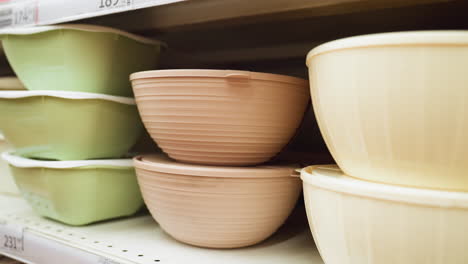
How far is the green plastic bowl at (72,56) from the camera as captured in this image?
30.1 inches

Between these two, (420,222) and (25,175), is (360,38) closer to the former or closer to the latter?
(420,222)

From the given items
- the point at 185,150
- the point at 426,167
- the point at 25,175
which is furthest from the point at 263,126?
the point at 25,175

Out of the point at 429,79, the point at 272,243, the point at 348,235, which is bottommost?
the point at 272,243

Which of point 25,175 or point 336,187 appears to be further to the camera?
point 25,175

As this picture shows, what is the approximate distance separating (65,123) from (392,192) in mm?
574

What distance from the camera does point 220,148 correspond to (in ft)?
2.09

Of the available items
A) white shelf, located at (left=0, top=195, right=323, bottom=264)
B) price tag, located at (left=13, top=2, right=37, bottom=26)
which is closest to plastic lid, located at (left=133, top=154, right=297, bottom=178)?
white shelf, located at (left=0, top=195, right=323, bottom=264)

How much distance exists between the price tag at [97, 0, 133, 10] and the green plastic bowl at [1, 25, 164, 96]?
106 mm

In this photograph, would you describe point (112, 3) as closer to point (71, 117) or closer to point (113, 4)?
point (113, 4)

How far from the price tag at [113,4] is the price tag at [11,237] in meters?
0.43

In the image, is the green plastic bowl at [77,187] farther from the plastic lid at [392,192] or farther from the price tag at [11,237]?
the plastic lid at [392,192]

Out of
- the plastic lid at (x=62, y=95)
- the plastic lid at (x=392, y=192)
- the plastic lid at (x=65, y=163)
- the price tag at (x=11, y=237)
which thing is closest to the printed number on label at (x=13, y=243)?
the price tag at (x=11, y=237)

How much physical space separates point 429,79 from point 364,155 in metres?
0.11

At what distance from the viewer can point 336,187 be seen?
0.47 metres
